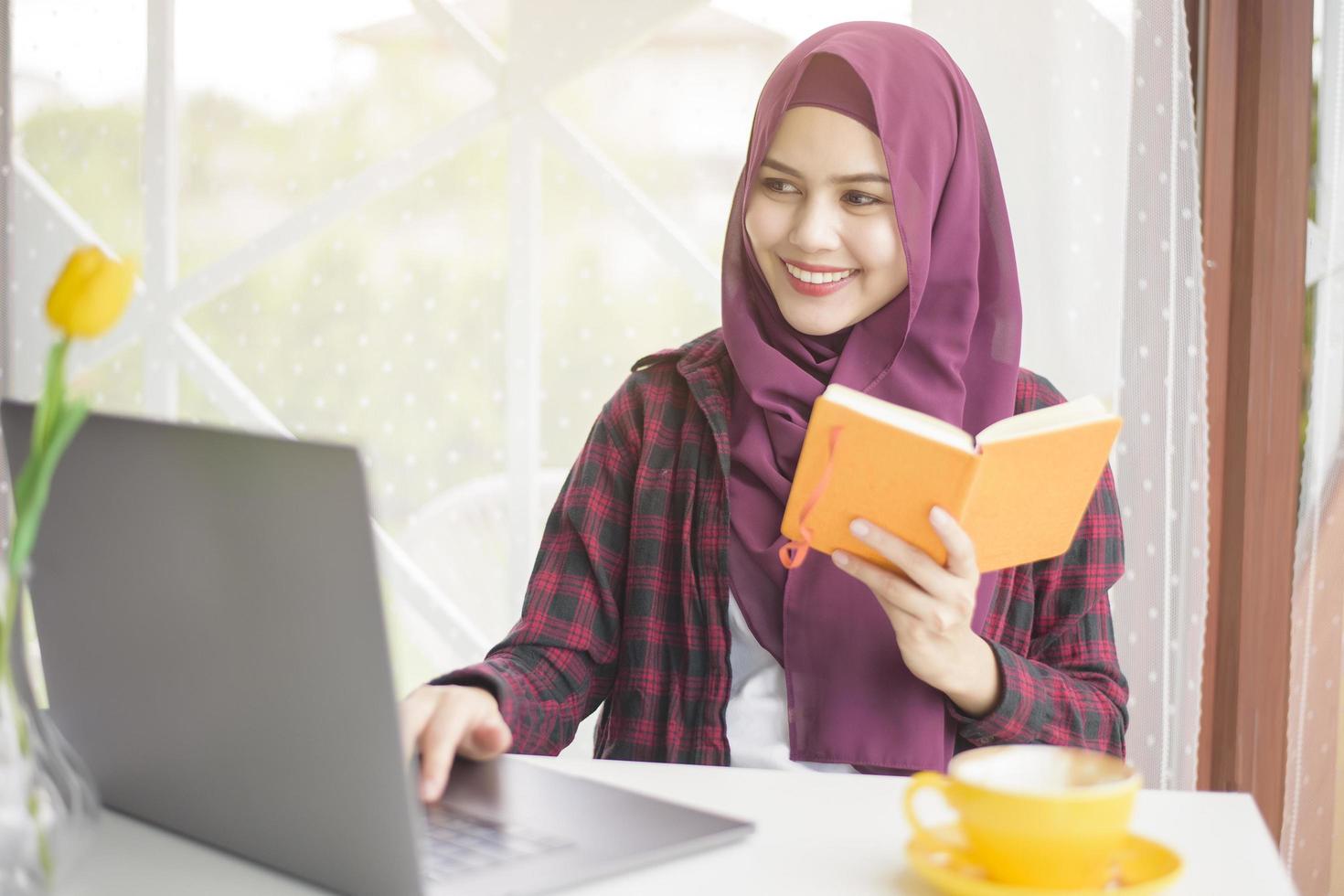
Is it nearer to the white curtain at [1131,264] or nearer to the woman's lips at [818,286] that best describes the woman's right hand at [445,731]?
the woman's lips at [818,286]

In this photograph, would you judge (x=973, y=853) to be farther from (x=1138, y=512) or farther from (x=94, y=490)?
(x=1138, y=512)

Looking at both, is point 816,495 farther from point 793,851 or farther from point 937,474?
point 793,851

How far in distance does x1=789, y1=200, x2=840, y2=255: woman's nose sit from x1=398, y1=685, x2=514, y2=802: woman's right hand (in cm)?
59

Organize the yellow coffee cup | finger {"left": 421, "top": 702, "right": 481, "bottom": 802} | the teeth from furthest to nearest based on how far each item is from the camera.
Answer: the teeth
finger {"left": 421, "top": 702, "right": 481, "bottom": 802}
the yellow coffee cup

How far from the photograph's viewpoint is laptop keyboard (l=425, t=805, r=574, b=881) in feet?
2.31

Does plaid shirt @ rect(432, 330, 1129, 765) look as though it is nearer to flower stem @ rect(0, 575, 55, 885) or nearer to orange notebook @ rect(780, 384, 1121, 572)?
orange notebook @ rect(780, 384, 1121, 572)

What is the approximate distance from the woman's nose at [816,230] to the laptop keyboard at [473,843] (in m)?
0.73

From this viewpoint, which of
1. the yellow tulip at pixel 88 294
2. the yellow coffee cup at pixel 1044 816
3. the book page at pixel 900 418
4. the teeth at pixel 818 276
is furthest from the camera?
the teeth at pixel 818 276

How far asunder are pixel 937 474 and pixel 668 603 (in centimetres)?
50

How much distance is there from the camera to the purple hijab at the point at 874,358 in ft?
4.23

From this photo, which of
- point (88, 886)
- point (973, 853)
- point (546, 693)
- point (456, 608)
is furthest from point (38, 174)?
point (973, 853)


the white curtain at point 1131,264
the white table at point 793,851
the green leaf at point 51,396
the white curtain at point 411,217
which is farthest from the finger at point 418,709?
the white curtain at point 411,217

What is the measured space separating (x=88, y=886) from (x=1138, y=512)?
58.7 inches

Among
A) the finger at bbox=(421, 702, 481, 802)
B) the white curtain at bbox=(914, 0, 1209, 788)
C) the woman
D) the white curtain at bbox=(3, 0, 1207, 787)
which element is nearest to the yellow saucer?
the finger at bbox=(421, 702, 481, 802)
